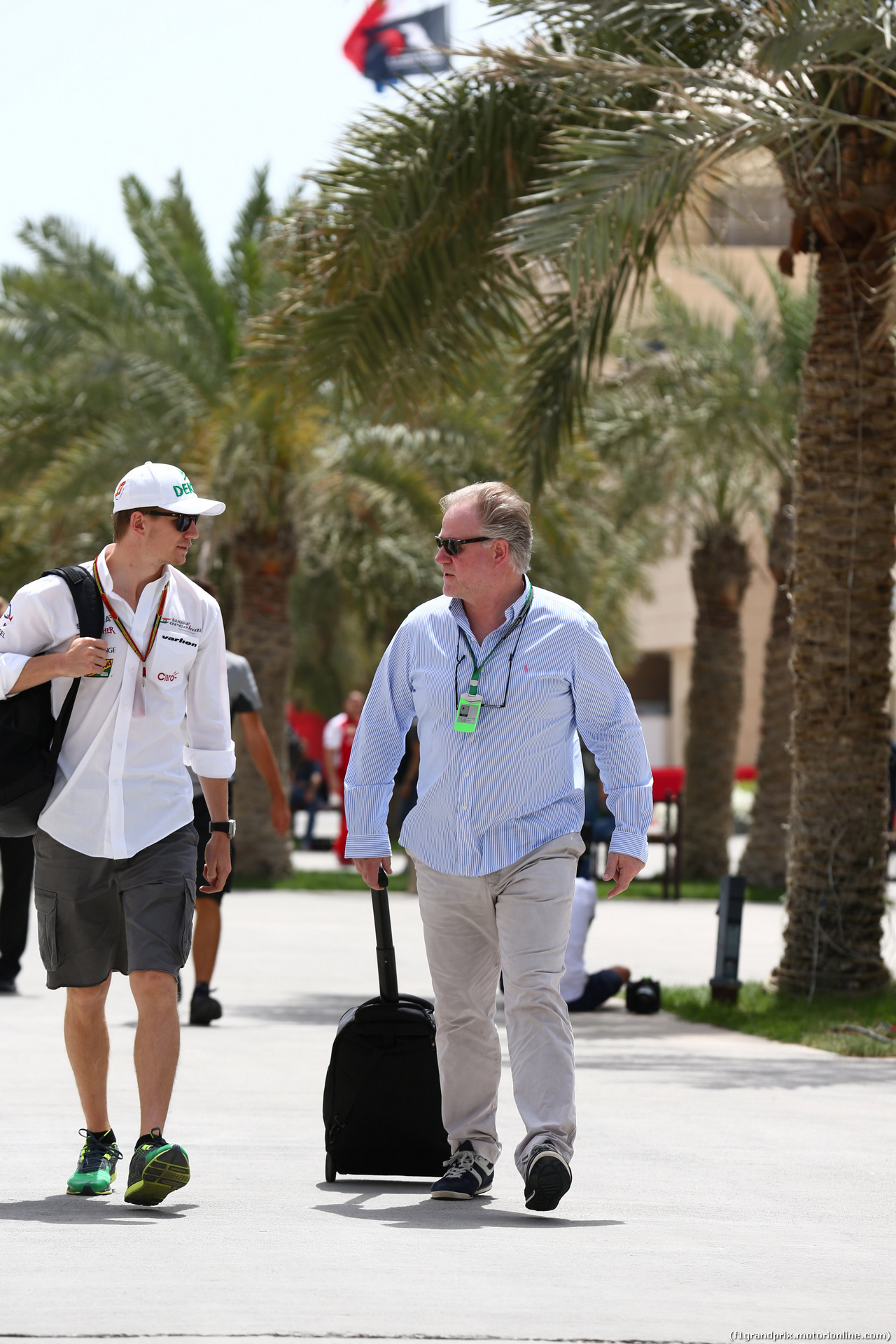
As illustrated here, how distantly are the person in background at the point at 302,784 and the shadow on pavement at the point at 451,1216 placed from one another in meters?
22.8

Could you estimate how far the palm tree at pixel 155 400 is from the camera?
19016 mm

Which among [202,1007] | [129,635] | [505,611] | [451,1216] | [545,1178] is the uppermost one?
[505,611]

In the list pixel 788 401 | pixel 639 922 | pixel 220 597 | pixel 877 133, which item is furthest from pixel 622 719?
pixel 220 597

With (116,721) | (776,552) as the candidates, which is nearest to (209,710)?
(116,721)

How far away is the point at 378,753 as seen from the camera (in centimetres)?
525

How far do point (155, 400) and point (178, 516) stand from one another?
14.9 m

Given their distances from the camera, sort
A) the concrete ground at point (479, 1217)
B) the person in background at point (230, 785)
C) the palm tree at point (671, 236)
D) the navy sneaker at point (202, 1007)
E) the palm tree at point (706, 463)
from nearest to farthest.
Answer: the concrete ground at point (479, 1217) → the person in background at point (230, 785) → the navy sneaker at point (202, 1007) → the palm tree at point (671, 236) → the palm tree at point (706, 463)

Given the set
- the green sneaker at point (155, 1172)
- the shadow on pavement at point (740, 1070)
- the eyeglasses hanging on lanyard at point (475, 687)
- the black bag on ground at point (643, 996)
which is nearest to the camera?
the green sneaker at point (155, 1172)

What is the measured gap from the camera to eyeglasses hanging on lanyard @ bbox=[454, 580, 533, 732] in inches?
199

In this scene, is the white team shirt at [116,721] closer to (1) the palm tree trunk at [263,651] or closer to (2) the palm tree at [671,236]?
(2) the palm tree at [671,236]

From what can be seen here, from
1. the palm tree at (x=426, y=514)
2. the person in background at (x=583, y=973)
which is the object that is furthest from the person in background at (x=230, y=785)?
the palm tree at (x=426, y=514)

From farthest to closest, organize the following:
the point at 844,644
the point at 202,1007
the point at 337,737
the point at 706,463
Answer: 1. the point at 337,737
2. the point at 706,463
3. the point at 844,644
4. the point at 202,1007

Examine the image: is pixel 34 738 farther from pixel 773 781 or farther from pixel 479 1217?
pixel 773 781

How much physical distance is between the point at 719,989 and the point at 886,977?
3.08ft
